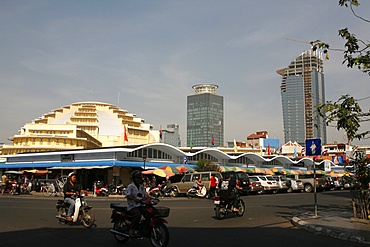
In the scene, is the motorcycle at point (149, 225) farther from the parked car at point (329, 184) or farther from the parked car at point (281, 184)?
the parked car at point (329, 184)

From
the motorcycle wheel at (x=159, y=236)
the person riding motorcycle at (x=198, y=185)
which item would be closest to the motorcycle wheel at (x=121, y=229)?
the motorcycle wheel at (x=159, y=236)

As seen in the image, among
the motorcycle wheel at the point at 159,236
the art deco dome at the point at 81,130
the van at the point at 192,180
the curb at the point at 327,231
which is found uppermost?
the art deco dome at the point at 81,130

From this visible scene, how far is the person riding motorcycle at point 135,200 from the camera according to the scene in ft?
28.5

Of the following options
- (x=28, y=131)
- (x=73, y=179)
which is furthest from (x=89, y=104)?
(x=73, y=179)

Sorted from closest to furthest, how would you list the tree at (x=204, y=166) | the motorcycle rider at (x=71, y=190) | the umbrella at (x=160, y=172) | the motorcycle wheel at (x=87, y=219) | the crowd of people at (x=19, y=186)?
the motorcycle wheel at (x=87, y=219), the motorcycle rider at (x=71, y=190), the umbrella at (x=160, y=172), the crowd of people at (x=19, y=186), the tree at (x=204, y=166)

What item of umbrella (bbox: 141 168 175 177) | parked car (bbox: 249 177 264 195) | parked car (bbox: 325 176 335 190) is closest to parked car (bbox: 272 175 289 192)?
parked car (bbox: 249 177 264 195)

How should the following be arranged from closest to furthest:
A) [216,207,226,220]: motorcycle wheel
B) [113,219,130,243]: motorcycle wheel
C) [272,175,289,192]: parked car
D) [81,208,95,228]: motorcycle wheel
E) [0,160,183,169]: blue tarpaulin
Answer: [113,219,130,243]: motorcycle wheel
[81,208,95,228]: motorcycle wheel
[216,207,226,220]: motorcycle wheel
[272,175,289,192]: parked car
[0,160,183,169]: blue tarpaulin

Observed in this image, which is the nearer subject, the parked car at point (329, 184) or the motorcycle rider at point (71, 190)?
the motorcycle rider at point (71, 190)

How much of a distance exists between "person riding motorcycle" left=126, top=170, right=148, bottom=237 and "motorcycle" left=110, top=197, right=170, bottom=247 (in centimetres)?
10

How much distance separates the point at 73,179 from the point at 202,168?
95.8 ft

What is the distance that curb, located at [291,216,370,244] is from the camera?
9.39 metres

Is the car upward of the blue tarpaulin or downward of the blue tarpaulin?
downward

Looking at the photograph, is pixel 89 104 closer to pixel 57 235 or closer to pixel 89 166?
pixel 89 166

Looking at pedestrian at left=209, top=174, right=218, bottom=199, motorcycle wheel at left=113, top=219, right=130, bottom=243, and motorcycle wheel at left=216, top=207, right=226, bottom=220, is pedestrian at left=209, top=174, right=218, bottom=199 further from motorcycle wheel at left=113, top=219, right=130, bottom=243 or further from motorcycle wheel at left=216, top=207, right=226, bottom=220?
motorcycle wheel at left=113, top=219, right=130, bottom=243
